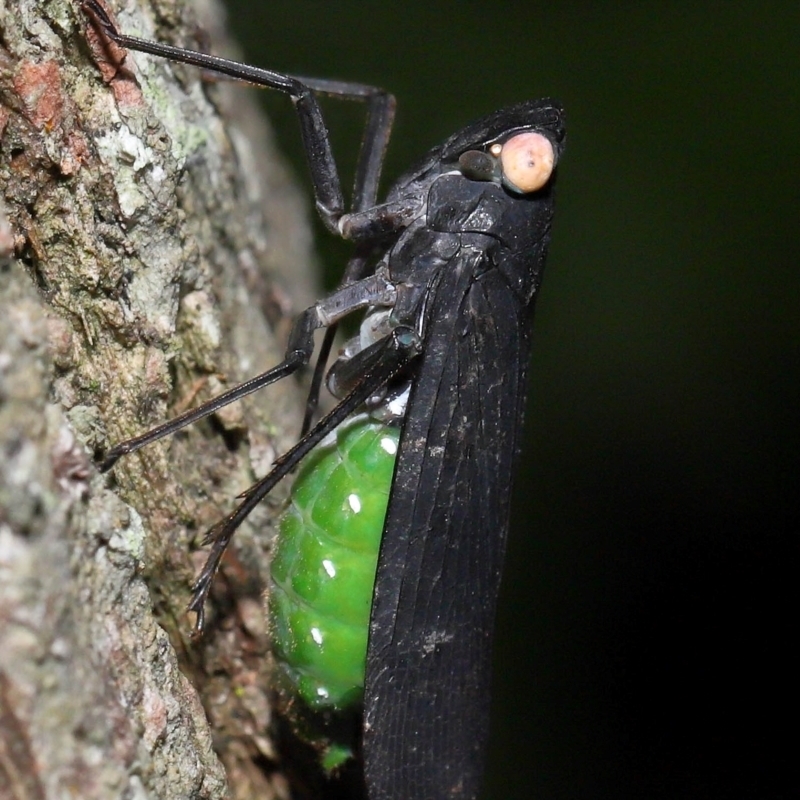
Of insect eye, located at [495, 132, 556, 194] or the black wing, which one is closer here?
the black wing

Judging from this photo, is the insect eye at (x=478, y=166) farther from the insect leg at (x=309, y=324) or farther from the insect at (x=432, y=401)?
the insect leg at (x=309, y=324)

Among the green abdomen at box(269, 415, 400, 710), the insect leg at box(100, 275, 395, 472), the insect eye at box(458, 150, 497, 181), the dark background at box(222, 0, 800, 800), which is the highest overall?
the dark background at box(222, 0, 800, 800)

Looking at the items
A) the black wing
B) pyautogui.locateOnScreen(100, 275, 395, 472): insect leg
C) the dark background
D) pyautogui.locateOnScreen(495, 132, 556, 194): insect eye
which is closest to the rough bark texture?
pyautogui.locateOnScreen(100, 275, 395, 472): insect leg

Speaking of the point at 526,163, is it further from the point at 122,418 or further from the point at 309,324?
the point at 122,418

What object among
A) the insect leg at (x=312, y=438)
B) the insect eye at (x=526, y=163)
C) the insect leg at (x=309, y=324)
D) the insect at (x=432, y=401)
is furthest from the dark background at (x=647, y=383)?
the insect leg at (x=312, y=438)

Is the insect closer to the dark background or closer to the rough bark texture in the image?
the rough bark texture

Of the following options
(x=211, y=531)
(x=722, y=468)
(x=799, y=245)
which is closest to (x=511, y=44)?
(x=799, y=245)
